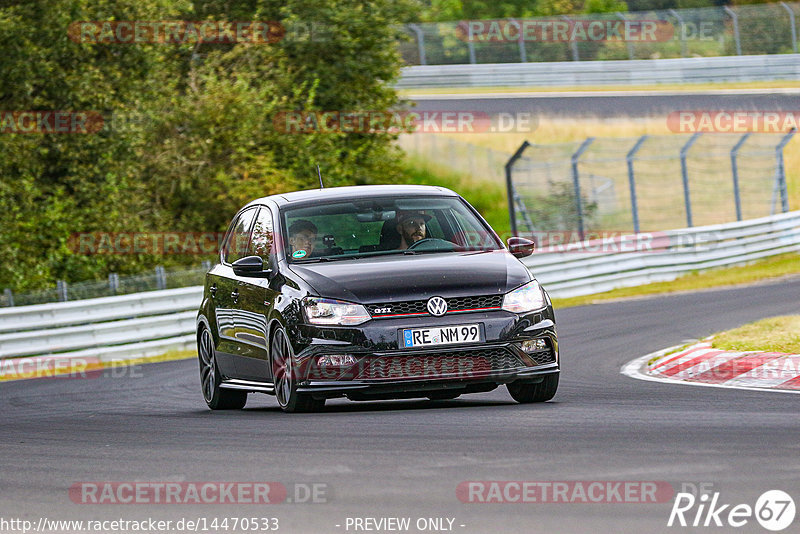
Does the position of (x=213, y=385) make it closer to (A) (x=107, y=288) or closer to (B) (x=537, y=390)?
(B) (x=537, y=390)

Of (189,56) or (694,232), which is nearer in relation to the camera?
(694,232)

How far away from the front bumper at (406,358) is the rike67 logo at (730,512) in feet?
11.1

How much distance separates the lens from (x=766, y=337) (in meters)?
13.1

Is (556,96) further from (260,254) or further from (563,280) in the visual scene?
(260,254)

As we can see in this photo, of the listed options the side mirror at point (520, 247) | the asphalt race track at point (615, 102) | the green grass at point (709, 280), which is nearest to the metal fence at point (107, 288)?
the green grass at point (709, 280)

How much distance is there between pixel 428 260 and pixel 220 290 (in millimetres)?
2196

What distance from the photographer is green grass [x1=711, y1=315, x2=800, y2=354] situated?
12305 mm

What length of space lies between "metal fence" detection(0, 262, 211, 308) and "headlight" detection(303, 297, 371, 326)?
10.5m

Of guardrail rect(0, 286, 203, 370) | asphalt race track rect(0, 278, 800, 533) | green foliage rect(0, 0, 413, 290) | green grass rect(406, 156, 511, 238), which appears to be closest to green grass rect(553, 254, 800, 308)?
guardrail rect(0, 286, 203, 370)

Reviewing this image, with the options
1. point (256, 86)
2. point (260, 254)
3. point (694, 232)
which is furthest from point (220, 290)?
point (256, 86)

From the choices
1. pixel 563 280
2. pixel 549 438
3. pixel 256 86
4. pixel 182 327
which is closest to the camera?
pixel 549 438

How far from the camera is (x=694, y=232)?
26.6 meters

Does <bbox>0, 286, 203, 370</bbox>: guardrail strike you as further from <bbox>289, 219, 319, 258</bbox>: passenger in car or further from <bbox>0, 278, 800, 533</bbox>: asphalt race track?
<bbox>289, 219, 319, 258</bbox>: passenger in car

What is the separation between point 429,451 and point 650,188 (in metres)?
29.6
